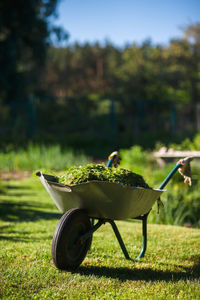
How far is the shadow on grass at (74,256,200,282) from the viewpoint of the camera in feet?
8.60

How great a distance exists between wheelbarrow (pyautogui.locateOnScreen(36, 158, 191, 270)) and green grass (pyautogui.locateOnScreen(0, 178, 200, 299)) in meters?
0.19

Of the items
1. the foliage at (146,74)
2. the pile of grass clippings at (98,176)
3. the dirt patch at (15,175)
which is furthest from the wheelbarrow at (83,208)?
the foliage at (146,74)

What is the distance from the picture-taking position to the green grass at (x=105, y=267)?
2332 mm

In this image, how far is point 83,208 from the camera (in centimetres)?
264

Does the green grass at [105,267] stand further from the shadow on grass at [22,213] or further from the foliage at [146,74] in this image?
the foliage at [146,74]

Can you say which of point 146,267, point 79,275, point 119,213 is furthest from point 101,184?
point 146,267

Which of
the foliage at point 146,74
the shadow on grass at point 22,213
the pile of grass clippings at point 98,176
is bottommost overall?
the shadow on grass at point 22,213

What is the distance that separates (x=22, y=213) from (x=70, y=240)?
268 cm

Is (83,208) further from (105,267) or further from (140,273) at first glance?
(140,273)

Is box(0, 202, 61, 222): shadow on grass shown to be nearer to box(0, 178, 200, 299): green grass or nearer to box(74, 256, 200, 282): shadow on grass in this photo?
box(0, 178, 200, 299): green grass

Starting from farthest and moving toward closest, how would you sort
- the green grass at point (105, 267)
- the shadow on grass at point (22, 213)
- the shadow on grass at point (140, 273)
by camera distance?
the shadow on grass at point (22, 213) < the shadow on grass at point (140, 273) < the green grass at point (105, 267)

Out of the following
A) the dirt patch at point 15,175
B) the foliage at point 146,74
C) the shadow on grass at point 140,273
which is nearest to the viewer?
the shadow on grass at point 140,273

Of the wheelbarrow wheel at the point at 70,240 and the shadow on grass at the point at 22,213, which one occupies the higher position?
the wheelbarrow wheel at the point at 70,240

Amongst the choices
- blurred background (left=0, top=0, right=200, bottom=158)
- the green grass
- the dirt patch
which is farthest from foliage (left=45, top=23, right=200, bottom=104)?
the green grass
